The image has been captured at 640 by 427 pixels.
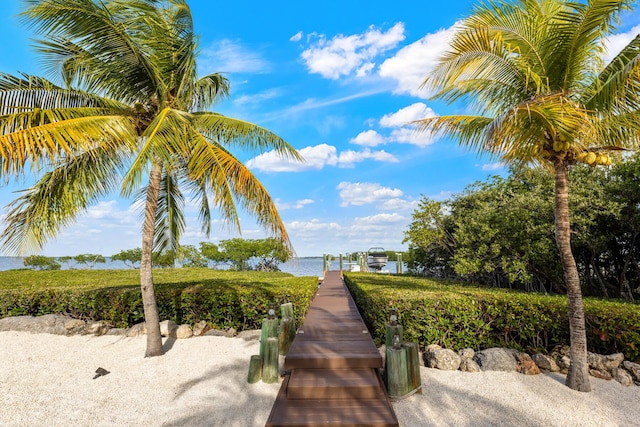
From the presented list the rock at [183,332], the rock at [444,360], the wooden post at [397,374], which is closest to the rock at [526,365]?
the rock at [444,360]

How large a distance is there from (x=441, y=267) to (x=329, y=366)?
13863mm

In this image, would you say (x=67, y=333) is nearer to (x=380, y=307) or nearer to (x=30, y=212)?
(x=30, y=212)

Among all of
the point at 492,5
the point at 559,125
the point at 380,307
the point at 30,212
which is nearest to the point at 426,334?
the point at 380,307

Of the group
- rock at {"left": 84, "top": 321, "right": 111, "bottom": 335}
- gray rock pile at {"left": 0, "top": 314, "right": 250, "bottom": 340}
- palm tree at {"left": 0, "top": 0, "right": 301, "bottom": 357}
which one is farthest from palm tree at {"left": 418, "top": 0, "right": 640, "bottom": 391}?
rock at {"left": 84, "top": 321, "right": 111, "bottom": 335}

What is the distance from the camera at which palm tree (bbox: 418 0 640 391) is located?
173 inches

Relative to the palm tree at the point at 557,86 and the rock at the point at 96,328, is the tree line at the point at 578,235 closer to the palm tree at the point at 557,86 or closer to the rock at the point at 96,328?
the palm tree at the point at 557,86

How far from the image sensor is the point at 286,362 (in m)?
4.77

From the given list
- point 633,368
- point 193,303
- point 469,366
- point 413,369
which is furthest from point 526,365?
point 193,303

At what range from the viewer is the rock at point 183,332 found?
23.1 ft

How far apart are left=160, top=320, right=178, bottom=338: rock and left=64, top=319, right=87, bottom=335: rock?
2091 mm

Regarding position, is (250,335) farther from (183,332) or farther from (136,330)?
(136,330)

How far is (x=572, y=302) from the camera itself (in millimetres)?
4641

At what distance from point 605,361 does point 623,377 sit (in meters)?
0.28

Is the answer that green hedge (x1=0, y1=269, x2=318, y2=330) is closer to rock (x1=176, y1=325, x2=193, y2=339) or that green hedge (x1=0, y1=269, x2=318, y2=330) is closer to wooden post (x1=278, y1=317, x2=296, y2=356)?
rock (x1=176, y1=325, x2=193, y2=339)
